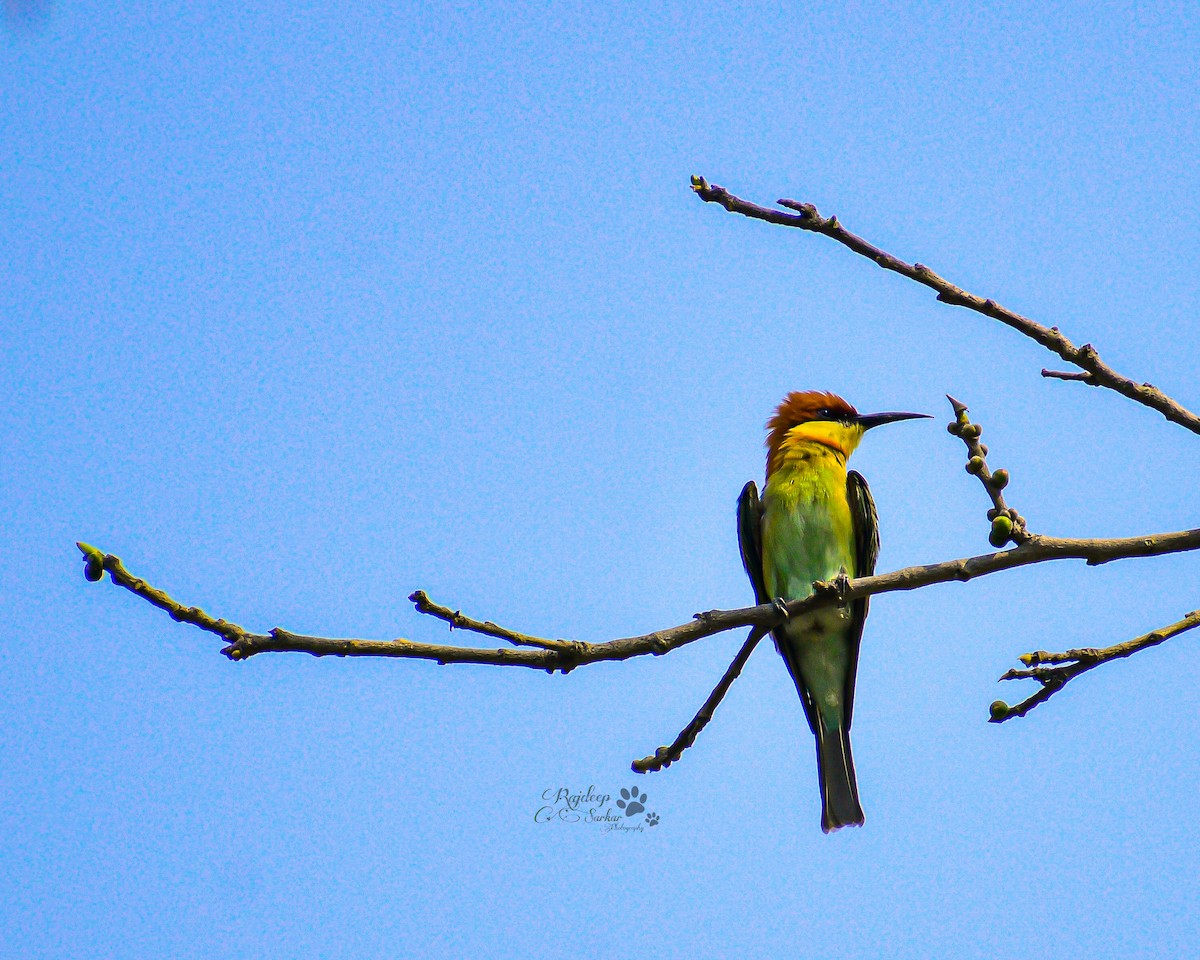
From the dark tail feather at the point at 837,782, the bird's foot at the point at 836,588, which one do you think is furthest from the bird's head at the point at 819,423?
the bird's foot at the point at 836,588

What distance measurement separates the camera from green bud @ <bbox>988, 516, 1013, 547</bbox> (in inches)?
124

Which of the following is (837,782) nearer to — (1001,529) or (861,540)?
(861,540)

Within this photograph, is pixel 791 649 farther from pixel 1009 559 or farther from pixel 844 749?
pixel 1009 559

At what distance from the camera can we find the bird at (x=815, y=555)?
6895 millimetres

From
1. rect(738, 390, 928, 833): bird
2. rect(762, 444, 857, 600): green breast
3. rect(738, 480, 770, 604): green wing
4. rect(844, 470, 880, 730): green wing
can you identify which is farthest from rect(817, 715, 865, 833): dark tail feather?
rect(738, 480, 770, 604): green wing

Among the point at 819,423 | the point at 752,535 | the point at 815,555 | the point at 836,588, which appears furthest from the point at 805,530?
the point at 836,588

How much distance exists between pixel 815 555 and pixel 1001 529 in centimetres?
377

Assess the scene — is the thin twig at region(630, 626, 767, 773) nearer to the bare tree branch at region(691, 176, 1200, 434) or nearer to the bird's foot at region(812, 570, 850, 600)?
the bird's foot at region(812, 570, 850, 600)

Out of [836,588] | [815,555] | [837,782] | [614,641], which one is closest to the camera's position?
[614,641]

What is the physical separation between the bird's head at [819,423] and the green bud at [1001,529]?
14.0 feet

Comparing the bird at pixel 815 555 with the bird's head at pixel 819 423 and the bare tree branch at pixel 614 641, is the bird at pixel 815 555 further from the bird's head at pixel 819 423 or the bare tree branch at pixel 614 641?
the bare tree branch at pixel 614 641

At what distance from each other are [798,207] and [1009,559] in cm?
113

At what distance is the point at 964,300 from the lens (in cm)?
311

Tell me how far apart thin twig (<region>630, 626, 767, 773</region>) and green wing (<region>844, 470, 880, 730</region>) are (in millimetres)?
3677
